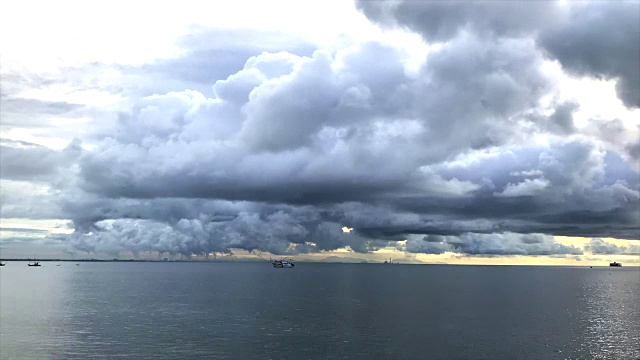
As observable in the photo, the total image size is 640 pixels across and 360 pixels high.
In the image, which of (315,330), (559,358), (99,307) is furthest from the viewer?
(99,307)

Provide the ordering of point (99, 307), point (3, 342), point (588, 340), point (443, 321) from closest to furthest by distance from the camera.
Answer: point (3, 342) → point (588, 340) → point (443, 321) → point (99, 307)

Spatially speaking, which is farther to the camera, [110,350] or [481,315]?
[481,315]

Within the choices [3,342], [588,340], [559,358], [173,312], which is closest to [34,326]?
[3,342]

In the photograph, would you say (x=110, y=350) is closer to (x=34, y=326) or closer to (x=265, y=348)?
(x=265, y=348)

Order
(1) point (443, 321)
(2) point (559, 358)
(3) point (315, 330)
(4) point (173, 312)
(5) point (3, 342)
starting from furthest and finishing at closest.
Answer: (4) point (173, 312), (1) point (443, 321), (3) point (315, 330), (5) point (3, 342), (2) point (559, 358)

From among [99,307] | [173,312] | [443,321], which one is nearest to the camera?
[443,321]

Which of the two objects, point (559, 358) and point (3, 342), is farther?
point (3, 342)

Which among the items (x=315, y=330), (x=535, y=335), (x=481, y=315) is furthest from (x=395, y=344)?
(x=481, y=315)

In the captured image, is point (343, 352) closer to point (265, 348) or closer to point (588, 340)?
point (265, 348)
